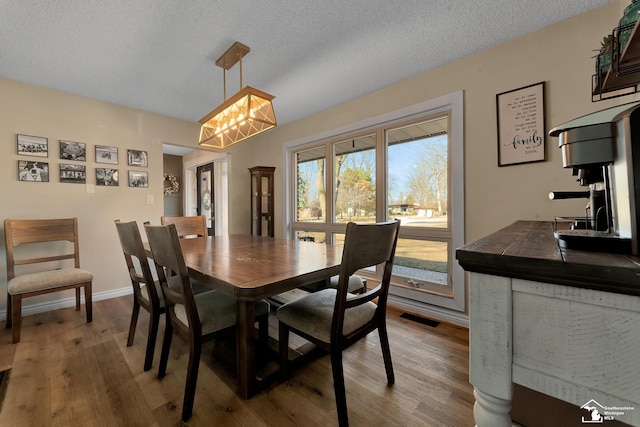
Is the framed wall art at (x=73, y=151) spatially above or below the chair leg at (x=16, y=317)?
above

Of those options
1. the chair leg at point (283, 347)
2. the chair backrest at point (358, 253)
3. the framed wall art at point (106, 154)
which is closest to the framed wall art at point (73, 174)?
the framed wall art at point (106, 154)

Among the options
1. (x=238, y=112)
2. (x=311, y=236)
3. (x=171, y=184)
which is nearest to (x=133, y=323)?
(x=238, y=112)

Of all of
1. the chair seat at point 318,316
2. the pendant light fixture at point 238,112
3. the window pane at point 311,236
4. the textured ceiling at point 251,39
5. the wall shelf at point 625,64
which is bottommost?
the chair seat at point 318,316

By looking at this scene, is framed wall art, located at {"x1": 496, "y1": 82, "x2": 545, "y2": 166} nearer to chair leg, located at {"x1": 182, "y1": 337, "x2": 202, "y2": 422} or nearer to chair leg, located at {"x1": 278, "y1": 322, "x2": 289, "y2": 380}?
chair leg, located at {"x1": 278, "y1": 322, "x2": 289, "y2": 380}

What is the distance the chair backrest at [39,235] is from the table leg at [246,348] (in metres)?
2.28

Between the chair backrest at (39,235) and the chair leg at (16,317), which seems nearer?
the chair leg at (16,317)

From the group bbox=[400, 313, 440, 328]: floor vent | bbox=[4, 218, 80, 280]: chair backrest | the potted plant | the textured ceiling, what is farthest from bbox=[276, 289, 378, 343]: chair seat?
bbox=[4, 218, 80, 280]: chair backrest

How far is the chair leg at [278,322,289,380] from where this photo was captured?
4.58ft

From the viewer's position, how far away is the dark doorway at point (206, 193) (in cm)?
508

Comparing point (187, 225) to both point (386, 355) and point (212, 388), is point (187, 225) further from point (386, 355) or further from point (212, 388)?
point (386, 355)

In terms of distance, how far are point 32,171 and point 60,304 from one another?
51.8 inches

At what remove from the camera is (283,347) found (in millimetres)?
1419

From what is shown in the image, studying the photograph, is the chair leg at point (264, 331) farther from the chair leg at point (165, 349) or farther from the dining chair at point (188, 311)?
the chair leg at point (165, 349)

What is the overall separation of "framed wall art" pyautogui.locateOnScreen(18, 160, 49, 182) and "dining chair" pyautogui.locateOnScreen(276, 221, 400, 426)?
9.47 ft
